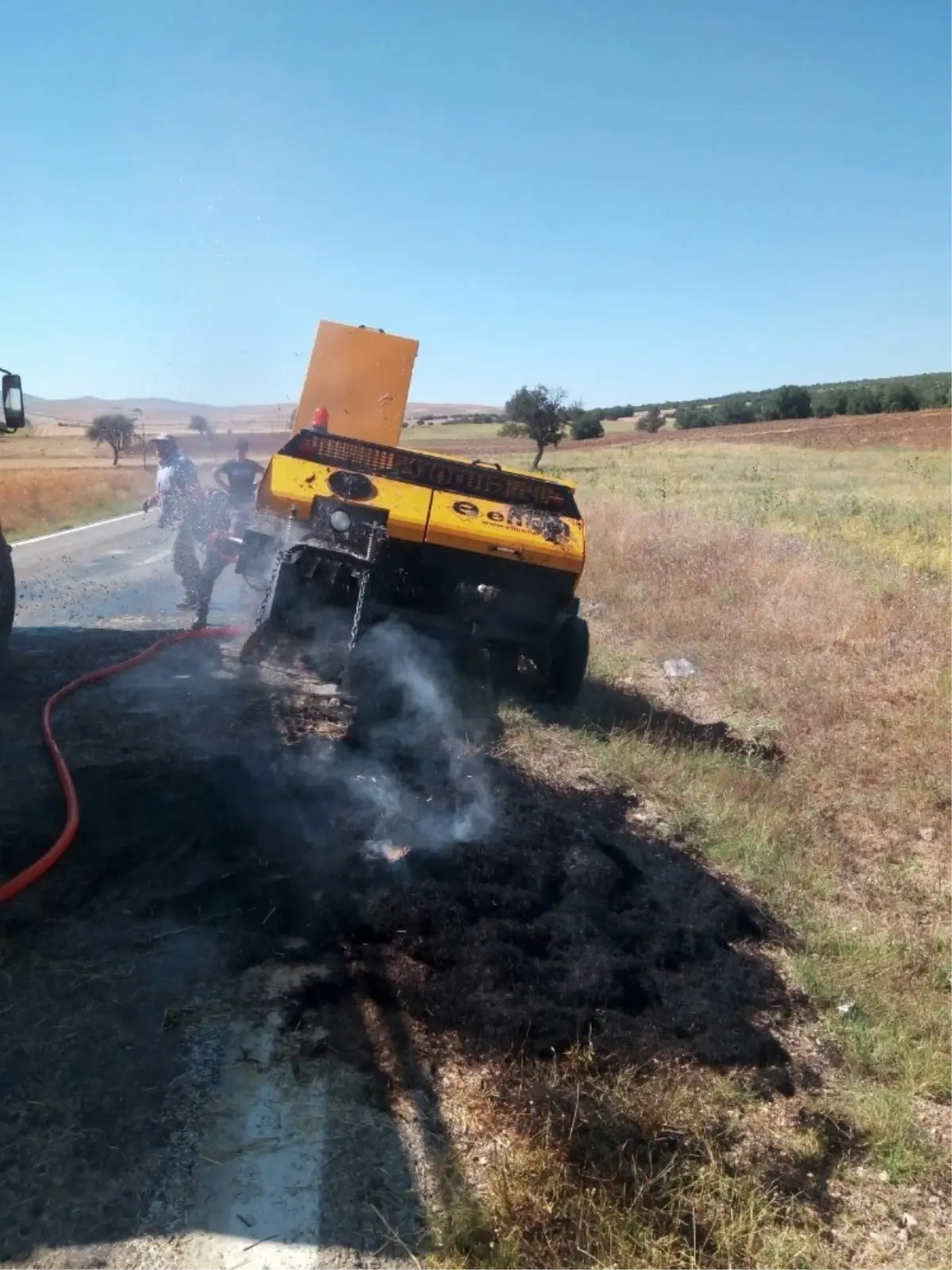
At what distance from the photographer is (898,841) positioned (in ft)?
21.3

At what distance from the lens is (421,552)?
7586 millimetres

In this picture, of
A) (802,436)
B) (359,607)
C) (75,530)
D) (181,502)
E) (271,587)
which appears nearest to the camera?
(359,607)

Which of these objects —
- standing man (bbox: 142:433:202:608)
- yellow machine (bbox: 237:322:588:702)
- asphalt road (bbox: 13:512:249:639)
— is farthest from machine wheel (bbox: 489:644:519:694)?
standing man (bbox: 142:433:202:608)

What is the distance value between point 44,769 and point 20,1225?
11.1 ft

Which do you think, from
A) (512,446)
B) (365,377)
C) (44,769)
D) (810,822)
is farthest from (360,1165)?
(512,446)

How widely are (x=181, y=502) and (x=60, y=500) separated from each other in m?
15.5

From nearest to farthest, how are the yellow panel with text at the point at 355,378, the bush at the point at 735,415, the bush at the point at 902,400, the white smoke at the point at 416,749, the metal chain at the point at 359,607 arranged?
the white smoke at the point at 416,749
the metal chain at the point at 359,607
the yellow panel with text at the point at 355,378
the bush at the point at 902,400
the bush at the point at 735,415

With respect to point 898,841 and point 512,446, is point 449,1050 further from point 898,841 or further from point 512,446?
point 512,446

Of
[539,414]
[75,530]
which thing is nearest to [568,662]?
[75,530]

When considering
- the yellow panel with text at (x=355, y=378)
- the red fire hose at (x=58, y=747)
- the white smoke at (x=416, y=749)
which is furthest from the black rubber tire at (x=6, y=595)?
the yellow panel with text at (x=355, y=378)

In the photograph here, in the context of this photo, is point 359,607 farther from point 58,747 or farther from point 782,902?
point 782,902

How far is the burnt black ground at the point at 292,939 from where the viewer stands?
3.12 meters

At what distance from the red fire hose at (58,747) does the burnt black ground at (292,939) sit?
92 mm

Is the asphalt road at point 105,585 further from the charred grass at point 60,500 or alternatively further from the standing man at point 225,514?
the charred grass at point 60,500
